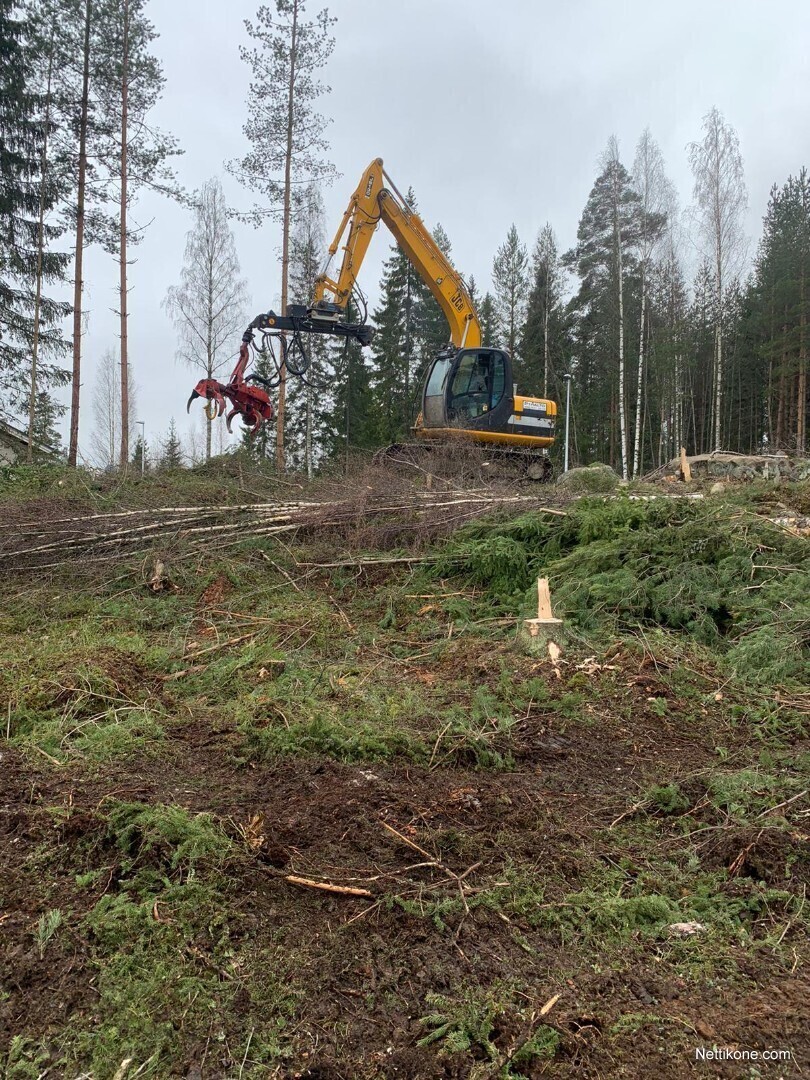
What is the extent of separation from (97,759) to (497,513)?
540 cm

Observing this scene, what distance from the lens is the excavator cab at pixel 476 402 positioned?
12.4m

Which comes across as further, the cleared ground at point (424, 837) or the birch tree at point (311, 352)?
the birch tree at point (311, 352)

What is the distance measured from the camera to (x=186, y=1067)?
63.9 inches

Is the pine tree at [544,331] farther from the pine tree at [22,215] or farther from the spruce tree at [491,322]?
the pine tree at [22,215]

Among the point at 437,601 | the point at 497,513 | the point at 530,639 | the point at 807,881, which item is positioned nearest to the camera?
the point at 807,881

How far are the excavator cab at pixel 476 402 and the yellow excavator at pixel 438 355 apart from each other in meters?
0.02

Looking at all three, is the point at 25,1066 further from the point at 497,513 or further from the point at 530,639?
the point at 497,513

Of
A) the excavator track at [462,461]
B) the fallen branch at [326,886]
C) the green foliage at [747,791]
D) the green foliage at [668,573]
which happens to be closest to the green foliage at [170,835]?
the fallen branch at [326,886]

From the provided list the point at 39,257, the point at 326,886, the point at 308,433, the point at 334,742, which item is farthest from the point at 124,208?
the point at 326,886

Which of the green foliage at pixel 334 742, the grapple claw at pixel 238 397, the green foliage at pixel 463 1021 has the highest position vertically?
the grapple claw at pixel 238 397

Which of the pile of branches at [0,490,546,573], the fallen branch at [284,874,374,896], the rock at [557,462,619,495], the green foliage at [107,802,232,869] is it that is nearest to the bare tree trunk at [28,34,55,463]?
the pile of branches at [0,490,546,573]

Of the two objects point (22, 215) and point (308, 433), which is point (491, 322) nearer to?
point (308, 433)

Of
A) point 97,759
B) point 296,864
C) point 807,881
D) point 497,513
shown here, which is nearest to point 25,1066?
point 296,864

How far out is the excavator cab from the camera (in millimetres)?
12352
